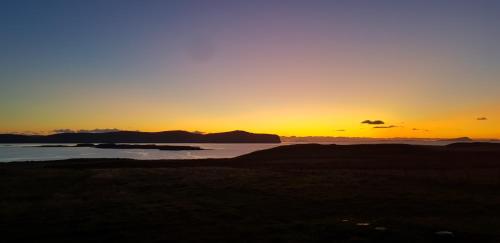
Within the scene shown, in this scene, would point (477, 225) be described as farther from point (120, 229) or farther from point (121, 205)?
point (121, 205)

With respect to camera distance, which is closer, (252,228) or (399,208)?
(252,228)

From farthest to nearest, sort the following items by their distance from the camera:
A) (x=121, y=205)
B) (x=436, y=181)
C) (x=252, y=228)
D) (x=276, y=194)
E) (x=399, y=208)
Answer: (x=436, y=181) → (x=276, y=194) → (x=121, y=205) → (x=399, y=208) → (x=252, y=228)

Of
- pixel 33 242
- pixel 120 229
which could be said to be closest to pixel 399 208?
pixel 120 229

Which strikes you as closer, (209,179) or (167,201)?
(167,201)

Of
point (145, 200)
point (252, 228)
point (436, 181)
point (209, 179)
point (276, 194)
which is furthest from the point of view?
point (209, 179)

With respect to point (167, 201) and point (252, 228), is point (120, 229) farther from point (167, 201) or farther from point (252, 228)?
point (167, 201)

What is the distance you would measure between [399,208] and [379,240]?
886cm

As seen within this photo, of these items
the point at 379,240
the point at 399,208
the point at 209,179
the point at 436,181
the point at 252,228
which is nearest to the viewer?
the point at 379,240

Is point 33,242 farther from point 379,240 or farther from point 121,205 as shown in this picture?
point 379,240

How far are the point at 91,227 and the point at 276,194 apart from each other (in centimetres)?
1478

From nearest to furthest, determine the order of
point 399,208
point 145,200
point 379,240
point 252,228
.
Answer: point 379,240 < point 252,228 < point 399,208 < point 145,200

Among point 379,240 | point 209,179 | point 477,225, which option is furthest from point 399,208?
Result: point 209,179

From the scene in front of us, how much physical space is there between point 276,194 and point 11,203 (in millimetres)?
17193

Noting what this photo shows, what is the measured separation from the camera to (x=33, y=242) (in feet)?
63.2
